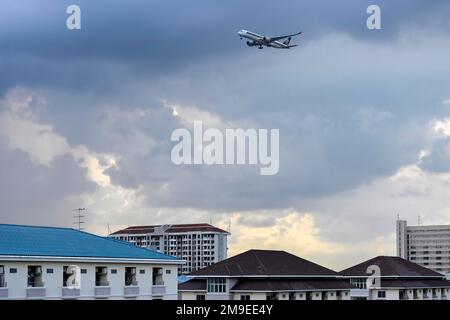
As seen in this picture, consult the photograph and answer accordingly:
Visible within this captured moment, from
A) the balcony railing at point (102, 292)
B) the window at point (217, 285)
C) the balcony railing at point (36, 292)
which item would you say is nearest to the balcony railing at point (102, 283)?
the balcony railing at point (102, 292)

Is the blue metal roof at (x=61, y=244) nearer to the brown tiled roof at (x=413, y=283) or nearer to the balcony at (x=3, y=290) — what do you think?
the balcony at (x=3, y=290)

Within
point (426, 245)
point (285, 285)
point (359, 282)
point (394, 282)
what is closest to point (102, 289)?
point (285, 285)

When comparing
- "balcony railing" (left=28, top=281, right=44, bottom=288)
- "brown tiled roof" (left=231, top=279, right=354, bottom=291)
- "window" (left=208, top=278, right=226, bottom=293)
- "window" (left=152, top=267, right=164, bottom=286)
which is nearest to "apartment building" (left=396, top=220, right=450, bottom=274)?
"brown tiled roof" (left=231, top=279, right=354, bottom=291)

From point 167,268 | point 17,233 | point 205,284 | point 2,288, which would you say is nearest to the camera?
point 2,288
